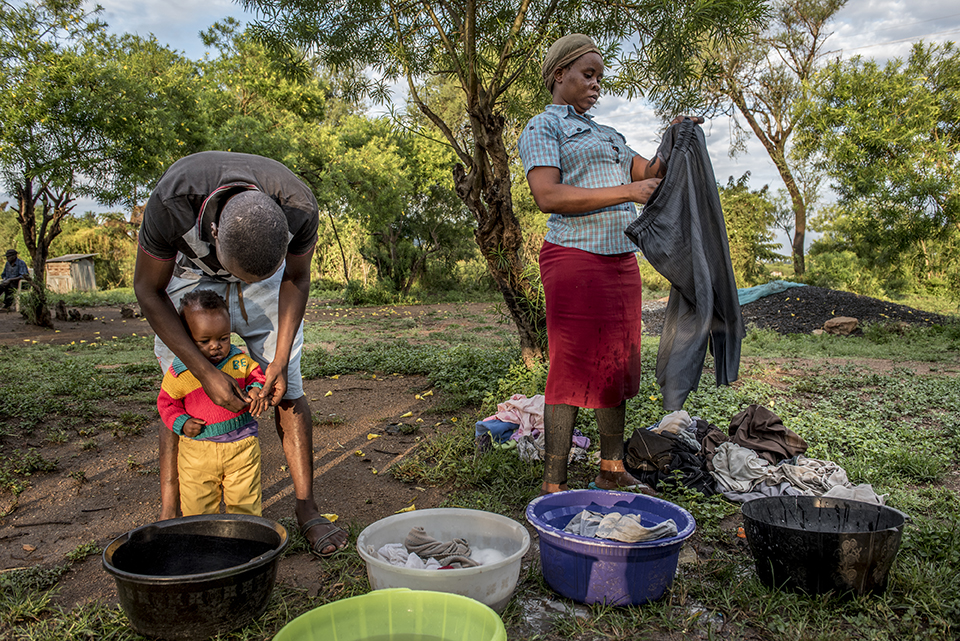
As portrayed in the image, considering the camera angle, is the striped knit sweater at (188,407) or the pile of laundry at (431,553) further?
the striped knit sweater at (188,407)

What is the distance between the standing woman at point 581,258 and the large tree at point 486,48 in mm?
1803

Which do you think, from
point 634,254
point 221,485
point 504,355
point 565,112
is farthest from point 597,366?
point 504,355

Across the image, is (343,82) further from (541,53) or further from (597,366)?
(597,366)

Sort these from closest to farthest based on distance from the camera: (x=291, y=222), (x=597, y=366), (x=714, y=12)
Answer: (x=291, y=222) < (x=597, y=366) < (x=714, y=12)

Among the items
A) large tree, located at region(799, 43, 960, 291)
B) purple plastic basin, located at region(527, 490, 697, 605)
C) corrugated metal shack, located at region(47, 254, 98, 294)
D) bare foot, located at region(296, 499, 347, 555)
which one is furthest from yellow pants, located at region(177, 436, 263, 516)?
corrugated metal shack, located at region(47, 254, 98, 294)

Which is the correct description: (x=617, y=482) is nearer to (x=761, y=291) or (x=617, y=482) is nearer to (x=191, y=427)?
(x=191, y=427)

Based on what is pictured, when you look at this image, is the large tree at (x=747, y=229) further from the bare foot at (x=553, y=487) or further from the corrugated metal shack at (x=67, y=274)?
the corrugated metal shack at (x=67, y=274)

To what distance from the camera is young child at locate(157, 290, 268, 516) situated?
2.38 metres

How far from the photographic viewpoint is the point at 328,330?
1023 centimetres

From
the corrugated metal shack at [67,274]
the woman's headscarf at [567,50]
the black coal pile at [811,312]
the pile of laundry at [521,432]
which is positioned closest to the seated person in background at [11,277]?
the corrugated metal shack at [67,274]

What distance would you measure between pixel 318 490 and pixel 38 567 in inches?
49.6

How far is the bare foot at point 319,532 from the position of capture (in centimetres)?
248

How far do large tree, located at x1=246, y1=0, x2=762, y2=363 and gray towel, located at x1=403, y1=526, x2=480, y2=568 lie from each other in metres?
2.84

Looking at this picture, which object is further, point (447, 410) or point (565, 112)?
point (447, 410)
